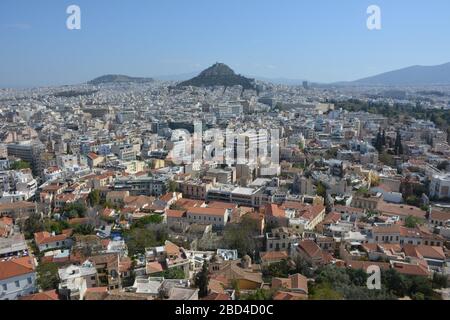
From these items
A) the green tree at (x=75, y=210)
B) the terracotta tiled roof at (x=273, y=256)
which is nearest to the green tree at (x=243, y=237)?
the terracotta tiled roof at (x=273, y=256)

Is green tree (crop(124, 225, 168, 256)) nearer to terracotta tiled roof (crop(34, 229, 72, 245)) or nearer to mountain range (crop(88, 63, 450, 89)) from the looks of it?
terracotta tiled roof (crop(34, 229, 72, 245))

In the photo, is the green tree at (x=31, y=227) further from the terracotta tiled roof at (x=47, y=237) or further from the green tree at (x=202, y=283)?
the green tree at (x=202, y=283)

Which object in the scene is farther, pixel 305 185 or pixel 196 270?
pixel 305 185

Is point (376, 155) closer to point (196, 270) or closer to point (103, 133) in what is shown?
point (196, 270)

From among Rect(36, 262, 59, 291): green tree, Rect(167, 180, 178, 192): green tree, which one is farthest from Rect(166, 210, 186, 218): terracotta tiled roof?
Rect(36, 262, 59, 291): green tree

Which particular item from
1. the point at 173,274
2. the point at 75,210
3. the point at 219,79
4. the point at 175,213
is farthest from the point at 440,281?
the point at 219,79

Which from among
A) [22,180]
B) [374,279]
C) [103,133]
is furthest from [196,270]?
[103,133]

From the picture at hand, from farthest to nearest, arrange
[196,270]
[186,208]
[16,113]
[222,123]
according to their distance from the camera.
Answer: [16,113] → [222,123] → [186,208] → [196,270]

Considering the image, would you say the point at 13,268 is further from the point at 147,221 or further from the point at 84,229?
the point at 147,221
